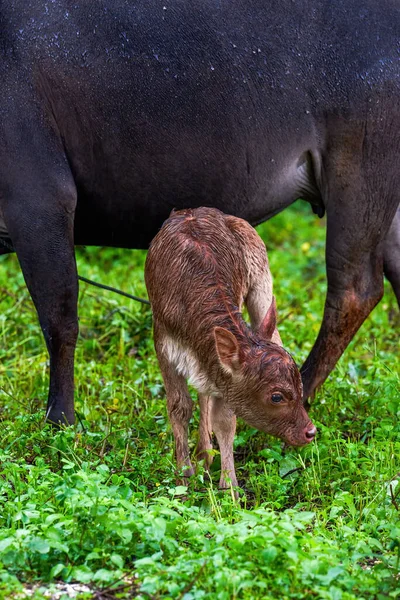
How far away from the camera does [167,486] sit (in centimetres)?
521

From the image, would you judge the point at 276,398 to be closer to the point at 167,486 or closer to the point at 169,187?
the point at 167,486

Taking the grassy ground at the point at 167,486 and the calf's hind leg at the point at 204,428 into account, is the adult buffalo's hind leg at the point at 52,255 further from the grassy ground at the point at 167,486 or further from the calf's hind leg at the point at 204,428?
the calf's hind leg at the point at 204,428

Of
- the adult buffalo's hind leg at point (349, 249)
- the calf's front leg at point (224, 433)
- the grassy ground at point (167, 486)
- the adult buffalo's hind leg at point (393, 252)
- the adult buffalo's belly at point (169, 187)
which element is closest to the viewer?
the grassy ground at point (167, 486)

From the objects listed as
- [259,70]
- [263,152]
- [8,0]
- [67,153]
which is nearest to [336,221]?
[263,152]

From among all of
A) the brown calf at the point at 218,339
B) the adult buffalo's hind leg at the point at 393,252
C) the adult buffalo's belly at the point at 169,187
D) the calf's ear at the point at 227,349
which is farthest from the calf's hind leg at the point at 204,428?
the adult buffalo's hind leg at the point at 393,252

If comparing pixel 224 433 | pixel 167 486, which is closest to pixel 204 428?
pixel 224 433

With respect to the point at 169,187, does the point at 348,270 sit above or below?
below

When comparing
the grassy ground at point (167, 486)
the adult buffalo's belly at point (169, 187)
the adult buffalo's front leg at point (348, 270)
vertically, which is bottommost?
the grassy ground at point (167, 486)

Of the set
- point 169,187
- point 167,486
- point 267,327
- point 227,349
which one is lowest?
point 167,486

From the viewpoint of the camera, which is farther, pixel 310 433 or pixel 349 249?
pixel 349 249

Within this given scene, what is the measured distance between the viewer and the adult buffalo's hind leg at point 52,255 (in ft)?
18.5

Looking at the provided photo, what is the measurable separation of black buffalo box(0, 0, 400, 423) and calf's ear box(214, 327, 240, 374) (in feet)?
4.23

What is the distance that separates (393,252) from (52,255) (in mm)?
2380

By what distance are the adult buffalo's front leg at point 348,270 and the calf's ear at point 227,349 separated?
5.00ft
